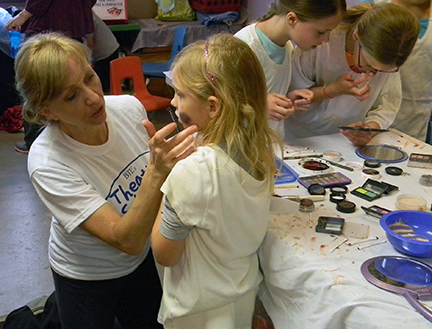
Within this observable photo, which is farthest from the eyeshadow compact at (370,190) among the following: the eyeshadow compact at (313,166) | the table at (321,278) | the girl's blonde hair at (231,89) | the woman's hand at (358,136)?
the girl's blonde hair at (231,89)

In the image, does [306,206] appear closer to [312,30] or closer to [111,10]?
[312,30]

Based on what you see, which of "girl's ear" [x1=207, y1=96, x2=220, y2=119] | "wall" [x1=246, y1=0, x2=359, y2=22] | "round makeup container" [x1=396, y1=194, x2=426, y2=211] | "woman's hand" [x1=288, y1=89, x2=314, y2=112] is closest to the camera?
"girl's ear" [x1=207, y1=96, x2=220, y2=119]

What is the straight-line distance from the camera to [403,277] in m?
1.03

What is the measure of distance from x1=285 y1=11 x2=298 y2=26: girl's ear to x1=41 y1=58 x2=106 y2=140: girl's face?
0.65m

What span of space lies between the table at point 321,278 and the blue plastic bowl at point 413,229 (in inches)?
1.0

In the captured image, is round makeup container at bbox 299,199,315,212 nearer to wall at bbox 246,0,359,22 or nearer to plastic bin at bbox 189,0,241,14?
wall at bbox 246,0,359,22

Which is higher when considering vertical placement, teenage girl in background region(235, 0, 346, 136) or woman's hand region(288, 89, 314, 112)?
teenage girl in background region(235, 0, 346, 136)

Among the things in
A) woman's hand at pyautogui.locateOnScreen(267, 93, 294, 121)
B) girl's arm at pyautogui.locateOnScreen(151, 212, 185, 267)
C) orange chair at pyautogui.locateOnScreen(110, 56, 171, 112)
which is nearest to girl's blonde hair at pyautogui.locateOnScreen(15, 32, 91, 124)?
girl's arm at pyautogui.locateOnScreen(151, 212, 185, 267)

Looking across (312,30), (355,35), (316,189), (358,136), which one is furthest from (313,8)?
(316,189)

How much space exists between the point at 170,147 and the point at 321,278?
43cm

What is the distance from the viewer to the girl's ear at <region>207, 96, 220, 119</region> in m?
1.06

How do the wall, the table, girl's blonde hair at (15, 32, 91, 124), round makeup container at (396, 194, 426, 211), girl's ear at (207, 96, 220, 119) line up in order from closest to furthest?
the table < girl's ear at (207, 96, 220, 119) < girl's blonde hair at (15, 32, 91, 124) < round makeup container at (396, 194, 426, 211) < the wall

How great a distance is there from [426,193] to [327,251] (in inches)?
17.0

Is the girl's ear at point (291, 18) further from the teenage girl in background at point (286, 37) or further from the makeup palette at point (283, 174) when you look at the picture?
the makeup palette at point (283, 174)
